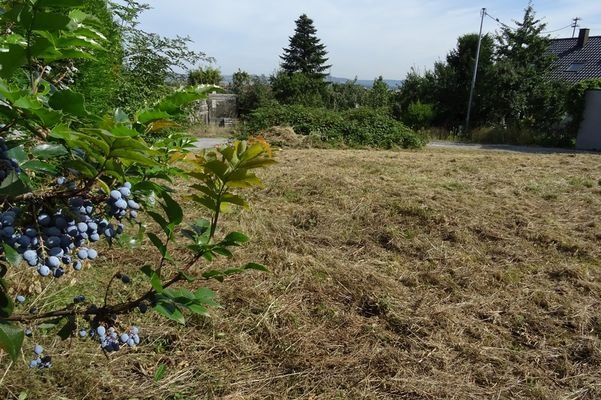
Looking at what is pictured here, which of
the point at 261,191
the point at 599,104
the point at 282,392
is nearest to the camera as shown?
the point at 282,392

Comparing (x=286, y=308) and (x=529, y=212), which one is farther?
(x=529, y=212)

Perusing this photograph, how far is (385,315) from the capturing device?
2.50 metres

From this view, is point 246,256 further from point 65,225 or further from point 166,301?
point 65,225

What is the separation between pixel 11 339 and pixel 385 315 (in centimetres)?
201

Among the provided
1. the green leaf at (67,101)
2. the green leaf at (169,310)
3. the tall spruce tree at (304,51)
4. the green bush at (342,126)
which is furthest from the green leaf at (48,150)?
the tall spruce tree at (304,51)

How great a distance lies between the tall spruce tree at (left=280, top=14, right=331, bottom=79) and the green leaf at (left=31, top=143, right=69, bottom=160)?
1336 inches

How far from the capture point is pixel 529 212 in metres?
4.17

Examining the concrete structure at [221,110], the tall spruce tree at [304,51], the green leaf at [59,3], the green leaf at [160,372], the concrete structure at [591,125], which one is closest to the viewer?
the green leaf at [59,3]

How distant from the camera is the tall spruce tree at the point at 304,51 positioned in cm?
3372

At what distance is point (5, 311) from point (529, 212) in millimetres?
4250

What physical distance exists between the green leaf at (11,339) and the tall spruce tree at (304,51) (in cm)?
3402

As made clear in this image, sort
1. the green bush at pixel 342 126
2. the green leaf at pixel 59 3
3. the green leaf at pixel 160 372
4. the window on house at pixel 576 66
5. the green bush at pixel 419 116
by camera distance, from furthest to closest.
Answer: the window on house at pixel 576 66 < the green bush at pixel 419 116 < the green bush at pixel 342 126 < the green leaf at pixel 160 372 < the green leaf at pixel 59 3

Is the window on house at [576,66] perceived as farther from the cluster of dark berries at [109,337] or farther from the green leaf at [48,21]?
the green leaf at [48,21]

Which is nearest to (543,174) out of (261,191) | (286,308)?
(261,191)
